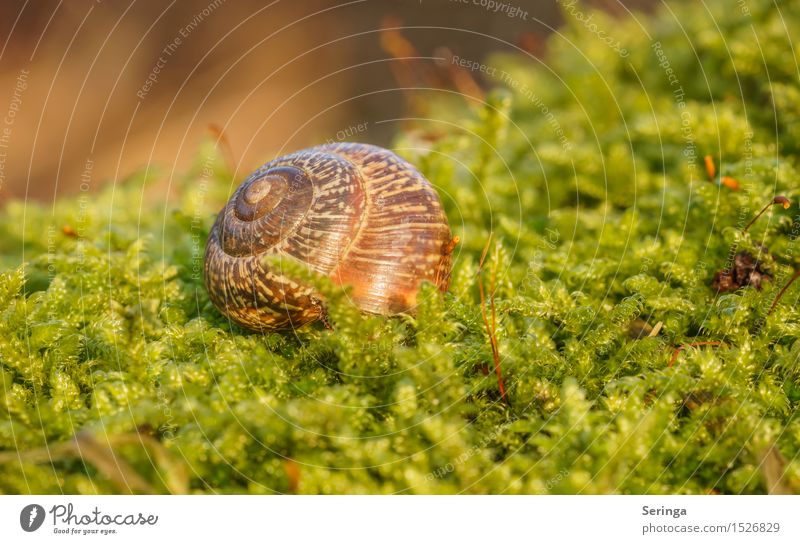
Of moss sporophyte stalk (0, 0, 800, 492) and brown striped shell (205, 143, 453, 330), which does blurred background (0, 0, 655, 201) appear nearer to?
moss sporophyte stalk (0, 0, 800, 492)

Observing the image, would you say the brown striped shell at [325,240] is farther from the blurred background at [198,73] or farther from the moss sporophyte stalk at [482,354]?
the blurred background at [198,73]

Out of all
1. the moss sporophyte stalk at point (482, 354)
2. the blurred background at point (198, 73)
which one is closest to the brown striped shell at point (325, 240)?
the moss sporophyte stalk at point (482, 354)

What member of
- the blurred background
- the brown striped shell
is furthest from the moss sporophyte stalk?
the blurred background

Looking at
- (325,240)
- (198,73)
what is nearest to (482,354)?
(325,240)

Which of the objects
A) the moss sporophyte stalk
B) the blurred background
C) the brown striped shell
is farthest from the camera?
the blurred background

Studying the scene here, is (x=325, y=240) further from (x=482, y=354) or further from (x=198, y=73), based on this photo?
(x=198, y=73)

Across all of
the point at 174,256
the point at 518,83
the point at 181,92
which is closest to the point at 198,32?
the point at 181,92
